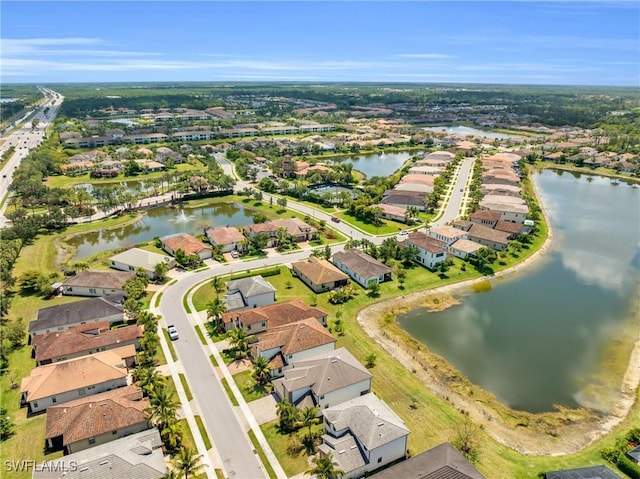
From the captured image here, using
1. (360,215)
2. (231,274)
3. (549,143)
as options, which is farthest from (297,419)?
(549,143)

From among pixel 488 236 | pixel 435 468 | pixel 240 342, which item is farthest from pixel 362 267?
pixel 435 468

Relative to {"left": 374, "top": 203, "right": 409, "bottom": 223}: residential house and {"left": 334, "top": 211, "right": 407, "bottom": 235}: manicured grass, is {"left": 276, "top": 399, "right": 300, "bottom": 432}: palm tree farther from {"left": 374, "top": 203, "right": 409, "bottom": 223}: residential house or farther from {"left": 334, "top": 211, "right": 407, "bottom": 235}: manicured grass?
{"left": 374, "top": 203, "right": 409, "bottom": 223}: residential house

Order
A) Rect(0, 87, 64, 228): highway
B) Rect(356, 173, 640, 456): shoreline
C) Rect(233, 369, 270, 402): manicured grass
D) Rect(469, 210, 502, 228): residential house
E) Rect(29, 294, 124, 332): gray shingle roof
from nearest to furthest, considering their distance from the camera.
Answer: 1. Rect(356, 173, 640, 456): shoreline
2. Rect(233, 369, 270, 402): manicured grass
3. Rect(29, 294, 124, 332): gray shingle roof
4. Rect(469, 210, 502, 228): residential house
5. Rect(0, 87, 64, 228): highway

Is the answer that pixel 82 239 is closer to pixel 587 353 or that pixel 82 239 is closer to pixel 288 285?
pixel 288 285

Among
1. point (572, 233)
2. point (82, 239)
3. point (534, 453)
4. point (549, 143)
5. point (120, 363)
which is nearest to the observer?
point (534, 453)

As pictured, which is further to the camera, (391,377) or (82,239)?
(82,239)

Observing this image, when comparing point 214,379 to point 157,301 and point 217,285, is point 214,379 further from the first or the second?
point 157,301

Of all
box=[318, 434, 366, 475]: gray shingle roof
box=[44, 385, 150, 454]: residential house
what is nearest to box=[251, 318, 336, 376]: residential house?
box=[318, 434, 366, 475]: gray shingle roof
